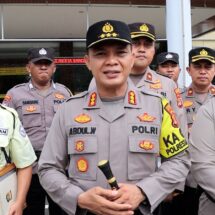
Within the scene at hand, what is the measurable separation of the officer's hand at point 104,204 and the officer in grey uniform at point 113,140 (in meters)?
0.08

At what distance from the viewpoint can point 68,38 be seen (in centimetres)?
819

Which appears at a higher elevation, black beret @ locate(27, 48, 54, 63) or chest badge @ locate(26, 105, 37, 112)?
black beret @ locate(27, 48, 54, 63)

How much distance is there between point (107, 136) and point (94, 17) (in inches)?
248

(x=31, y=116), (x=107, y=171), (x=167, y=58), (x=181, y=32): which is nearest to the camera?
(x=107, y=171)

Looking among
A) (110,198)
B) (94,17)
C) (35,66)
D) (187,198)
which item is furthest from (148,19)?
(110,198)

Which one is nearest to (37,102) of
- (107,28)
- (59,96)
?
(59,96)

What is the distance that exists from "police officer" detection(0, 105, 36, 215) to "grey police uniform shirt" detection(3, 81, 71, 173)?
4.63 feet

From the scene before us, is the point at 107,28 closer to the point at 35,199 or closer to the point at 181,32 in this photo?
the point at 35,199

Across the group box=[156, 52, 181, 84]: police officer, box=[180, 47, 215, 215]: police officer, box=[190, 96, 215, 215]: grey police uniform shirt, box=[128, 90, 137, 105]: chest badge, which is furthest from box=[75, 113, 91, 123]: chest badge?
box=[156, 52, 181, 84]: police officer

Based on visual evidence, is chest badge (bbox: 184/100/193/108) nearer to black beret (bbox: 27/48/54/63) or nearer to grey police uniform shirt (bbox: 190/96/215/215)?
black beret (bbox: 27/48/54/63)

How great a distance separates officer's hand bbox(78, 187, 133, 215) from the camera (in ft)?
5.49

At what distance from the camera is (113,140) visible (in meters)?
1.92

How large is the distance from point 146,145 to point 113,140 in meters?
0.16

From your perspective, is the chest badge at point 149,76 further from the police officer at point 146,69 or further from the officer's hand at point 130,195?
the officer's hand at point 130,195
